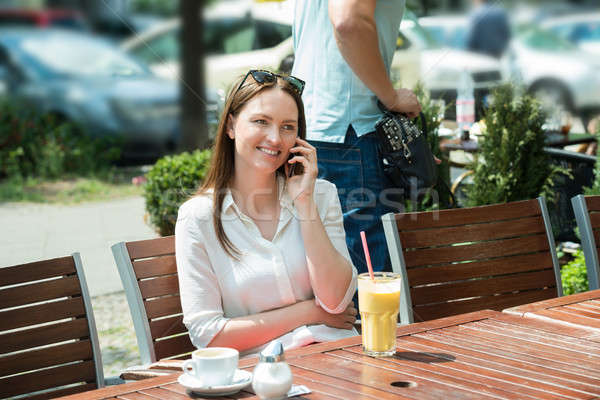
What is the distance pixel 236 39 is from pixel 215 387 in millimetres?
5512

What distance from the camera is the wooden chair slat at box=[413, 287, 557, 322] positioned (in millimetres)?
2426

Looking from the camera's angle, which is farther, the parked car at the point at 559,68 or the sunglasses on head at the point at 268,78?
the parked car at the point at 559,68

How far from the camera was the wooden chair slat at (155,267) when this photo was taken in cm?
212

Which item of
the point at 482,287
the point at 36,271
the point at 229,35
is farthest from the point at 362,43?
the point at 229,35

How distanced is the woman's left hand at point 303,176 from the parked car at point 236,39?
51.4 inches

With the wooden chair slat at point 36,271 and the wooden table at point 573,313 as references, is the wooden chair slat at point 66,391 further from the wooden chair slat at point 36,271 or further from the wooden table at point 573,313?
the wooden table at point 573,313

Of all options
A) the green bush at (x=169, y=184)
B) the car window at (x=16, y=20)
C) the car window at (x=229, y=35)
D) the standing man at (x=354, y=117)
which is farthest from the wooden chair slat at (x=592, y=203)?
the car window at (x=16, y=20)

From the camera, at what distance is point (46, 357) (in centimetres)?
197

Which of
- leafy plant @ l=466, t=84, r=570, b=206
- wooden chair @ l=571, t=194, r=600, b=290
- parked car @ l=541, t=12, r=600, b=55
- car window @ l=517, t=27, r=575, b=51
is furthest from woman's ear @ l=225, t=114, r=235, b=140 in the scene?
parked car @ l=541, t=12, r=600, b=55

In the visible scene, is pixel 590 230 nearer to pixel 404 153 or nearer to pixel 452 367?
pixel 404 153

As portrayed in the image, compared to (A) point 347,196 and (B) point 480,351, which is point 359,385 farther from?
(A) point 347,196

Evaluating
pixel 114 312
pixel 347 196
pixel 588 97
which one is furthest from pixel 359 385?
pixel 588 97

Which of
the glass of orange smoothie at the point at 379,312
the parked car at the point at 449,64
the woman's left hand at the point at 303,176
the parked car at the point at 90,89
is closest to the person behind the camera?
the glass of orange smoothie at the point at 379,312

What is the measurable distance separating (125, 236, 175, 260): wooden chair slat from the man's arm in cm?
85
